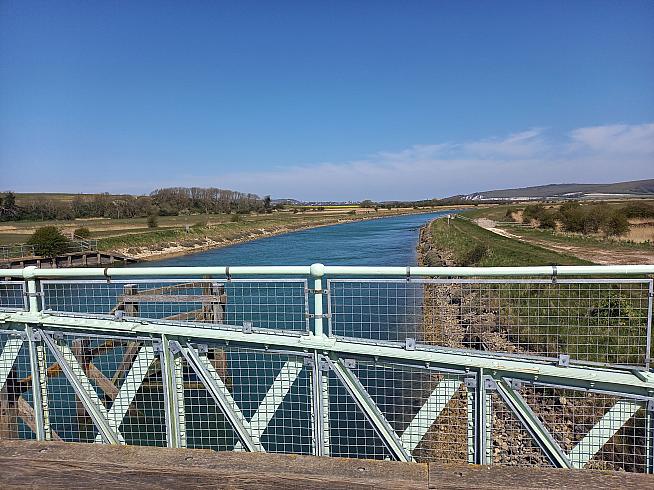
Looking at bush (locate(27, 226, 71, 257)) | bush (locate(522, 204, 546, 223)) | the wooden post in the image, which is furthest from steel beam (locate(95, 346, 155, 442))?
bush (locate(522, 204, 546, 223))

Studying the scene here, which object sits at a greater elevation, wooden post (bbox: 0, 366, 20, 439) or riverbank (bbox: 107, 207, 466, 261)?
wooden post (bbox: 0, 366, 20, 439)

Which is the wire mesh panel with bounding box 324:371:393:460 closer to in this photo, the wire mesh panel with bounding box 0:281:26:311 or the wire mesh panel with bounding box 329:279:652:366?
the wire mesh panel with bounding box 329:279:652:366

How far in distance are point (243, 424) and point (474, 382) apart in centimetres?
185

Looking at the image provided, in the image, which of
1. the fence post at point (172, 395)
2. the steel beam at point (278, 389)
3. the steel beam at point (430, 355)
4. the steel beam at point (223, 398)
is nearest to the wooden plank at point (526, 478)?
the steel beam at point (430, 355)

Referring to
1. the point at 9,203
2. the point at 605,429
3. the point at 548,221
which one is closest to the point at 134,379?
the point at 605,429

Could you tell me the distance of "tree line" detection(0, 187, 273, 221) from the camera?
283 feet

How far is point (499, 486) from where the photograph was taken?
1.47 metres

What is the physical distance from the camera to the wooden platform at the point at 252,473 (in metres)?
1.49

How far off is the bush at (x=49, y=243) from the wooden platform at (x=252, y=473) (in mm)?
42667

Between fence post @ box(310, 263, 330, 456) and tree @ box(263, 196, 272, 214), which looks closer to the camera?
fence post @ box(310, 263, 330, 456)

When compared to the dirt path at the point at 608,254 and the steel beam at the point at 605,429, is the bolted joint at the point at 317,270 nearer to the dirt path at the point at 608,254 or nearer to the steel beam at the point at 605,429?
the steel beam at the point at 605,429

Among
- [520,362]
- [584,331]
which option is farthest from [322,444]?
[584,331]

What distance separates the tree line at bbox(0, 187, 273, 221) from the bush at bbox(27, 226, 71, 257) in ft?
156

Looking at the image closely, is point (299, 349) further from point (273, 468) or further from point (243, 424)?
point (273, 468)
